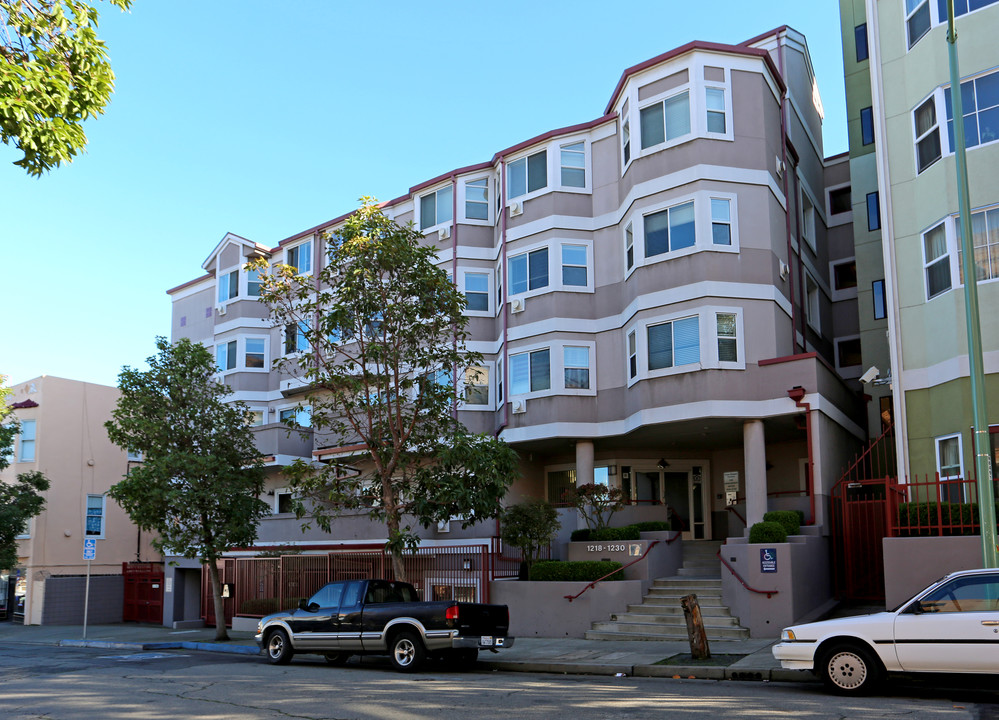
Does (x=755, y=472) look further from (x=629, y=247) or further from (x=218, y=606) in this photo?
(x=218, y=606)

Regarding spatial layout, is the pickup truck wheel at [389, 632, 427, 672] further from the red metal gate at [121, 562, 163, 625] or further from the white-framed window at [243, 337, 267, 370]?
the white-framed window at [243, 337, 267, 370]

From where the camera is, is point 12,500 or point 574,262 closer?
point 574,262

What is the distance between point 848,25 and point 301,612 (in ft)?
79.7

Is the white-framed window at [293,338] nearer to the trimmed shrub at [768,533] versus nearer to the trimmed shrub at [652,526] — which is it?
the trimmed shrub at [652,526]

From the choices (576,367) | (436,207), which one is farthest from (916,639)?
(436,207)

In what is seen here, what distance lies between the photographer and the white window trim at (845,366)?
29328 mm

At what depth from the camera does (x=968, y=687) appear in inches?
470

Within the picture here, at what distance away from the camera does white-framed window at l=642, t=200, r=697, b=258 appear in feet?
76.1

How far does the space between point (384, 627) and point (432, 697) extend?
13.7ft

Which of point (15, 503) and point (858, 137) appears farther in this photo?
point (15, 503)

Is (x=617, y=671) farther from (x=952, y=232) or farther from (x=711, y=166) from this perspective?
(x=711, y=166)

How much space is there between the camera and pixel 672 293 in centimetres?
2306

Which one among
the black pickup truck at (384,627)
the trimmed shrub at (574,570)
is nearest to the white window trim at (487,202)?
the trimmed shrub at (574,570)

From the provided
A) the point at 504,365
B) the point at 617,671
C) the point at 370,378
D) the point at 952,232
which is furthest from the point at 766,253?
the point at 617,671
